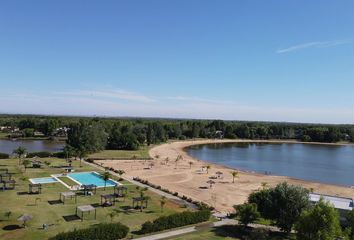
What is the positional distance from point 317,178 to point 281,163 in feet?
78.0

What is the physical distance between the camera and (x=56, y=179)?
55094 mm

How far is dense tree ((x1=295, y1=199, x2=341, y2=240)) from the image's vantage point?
83.7ft

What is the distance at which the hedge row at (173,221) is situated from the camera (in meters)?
31.1

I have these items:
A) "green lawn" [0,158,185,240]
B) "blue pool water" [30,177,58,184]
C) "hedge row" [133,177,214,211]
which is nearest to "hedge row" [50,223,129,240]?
"green lawn" [0,158,185,240]

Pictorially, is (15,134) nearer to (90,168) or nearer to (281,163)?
(90,168)

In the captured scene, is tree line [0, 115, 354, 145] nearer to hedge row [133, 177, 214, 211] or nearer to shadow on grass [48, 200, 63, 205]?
hedge row [133, 177, 214, 211]

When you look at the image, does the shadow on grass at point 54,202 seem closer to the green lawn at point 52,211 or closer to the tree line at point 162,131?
the green lawn at point 52,211

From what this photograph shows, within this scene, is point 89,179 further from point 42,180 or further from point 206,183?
point 206,183

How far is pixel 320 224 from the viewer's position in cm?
2580

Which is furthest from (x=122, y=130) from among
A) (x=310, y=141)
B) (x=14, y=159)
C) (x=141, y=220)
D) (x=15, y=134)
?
(x=310, y=141)

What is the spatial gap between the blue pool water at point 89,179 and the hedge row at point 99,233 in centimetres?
2388

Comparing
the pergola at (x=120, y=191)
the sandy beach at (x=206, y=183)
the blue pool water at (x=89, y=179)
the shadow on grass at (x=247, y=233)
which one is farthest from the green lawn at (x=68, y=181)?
the shadow on grass at (x=247, y=233)

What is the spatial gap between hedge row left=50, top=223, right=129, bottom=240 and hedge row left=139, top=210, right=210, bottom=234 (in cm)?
214

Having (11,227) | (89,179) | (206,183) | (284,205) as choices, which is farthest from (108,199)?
(206,183)
